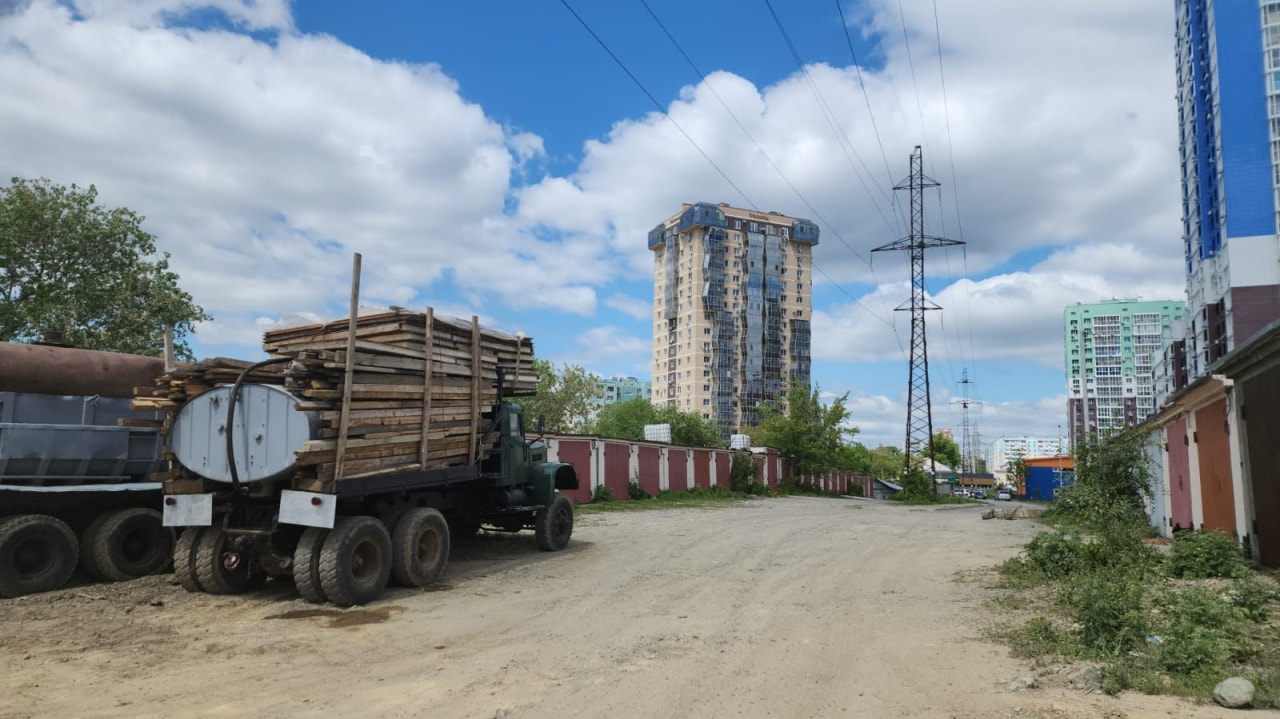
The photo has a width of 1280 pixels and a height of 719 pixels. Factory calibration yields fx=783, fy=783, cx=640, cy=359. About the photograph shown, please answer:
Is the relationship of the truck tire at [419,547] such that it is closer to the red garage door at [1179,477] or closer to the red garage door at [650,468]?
the red garage door at [1179,477]

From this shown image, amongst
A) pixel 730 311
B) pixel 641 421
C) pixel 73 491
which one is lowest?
pixel 73 491

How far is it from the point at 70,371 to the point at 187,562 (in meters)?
3.00

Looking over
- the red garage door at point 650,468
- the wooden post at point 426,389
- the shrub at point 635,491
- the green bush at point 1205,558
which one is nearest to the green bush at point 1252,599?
the green bush at point 1205,558

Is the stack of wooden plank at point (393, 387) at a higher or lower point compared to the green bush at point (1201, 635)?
higher

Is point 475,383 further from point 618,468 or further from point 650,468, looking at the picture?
point 650,468

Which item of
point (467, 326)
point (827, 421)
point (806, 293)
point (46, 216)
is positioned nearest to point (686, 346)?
point (806, 293)

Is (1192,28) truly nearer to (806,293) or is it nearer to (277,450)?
(806,293)

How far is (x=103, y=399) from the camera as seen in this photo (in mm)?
10180

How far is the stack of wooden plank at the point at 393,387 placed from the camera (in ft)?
28.9

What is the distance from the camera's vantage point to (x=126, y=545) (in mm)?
9922

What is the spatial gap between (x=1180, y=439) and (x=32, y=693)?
61.2 ft

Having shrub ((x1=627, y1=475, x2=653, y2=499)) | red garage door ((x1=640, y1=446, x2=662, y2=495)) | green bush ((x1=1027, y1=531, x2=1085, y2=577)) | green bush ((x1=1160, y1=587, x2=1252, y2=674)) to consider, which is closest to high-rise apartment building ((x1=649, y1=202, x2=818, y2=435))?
red garage door ((x1=640, y1=446, x2=662, y2=495))

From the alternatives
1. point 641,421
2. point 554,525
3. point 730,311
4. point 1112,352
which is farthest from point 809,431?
point 1112,352

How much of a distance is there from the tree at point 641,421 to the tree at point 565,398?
2215mm
